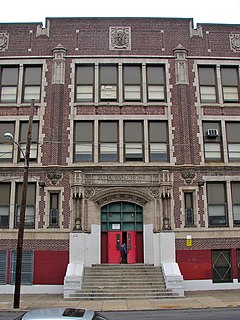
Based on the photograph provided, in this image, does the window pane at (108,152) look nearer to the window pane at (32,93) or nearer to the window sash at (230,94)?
the window pane at (32,93)

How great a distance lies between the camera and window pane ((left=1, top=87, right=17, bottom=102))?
24453 millimetres

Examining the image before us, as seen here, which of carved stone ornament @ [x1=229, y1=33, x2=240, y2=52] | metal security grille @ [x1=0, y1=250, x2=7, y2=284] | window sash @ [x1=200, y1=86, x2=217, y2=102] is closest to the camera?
metal security grille @ [x1=0, y1=250, x2=7, y2=284]

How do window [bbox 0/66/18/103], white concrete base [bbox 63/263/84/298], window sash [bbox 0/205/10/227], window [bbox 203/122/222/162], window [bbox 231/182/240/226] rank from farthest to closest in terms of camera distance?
window [bbox 0/66/18/103] < window [bbox 203/122/222/162] < window [bbox 231/182/240/226] < window sash [bbox 0/205/10/227] < white concrete base [bbox 63/263/84/298]

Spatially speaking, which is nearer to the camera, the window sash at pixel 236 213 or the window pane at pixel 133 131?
the window sash at pixel 236 213

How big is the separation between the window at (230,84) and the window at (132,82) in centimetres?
587

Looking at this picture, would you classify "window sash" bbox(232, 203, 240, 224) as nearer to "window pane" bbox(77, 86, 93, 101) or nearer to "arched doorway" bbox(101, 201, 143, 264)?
"arched doorway" bbox(101, 201, 143, 264)

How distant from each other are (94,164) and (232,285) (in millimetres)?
11109

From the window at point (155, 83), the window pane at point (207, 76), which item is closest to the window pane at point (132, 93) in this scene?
the window at point (155, 83)

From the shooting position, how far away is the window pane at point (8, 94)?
24.5 meters

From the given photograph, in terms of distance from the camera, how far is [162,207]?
22.1 metres

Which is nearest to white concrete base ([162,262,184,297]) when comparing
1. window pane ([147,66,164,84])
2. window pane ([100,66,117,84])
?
window pane ([147,66,164,84])

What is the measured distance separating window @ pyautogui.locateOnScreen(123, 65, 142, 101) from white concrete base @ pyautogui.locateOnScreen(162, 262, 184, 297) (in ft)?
36.6

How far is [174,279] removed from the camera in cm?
1933

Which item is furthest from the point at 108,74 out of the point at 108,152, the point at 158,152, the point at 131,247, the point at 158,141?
the point at 131,247
